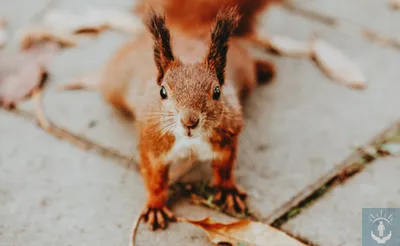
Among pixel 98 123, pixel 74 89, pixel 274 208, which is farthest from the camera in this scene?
A: pixel 74 89

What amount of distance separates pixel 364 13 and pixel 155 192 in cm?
155

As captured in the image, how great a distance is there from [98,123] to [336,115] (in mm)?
934

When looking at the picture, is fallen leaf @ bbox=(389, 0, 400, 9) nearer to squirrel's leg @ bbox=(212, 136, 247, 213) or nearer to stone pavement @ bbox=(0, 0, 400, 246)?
stone pavement @ bbox=(0, 0, 400, 246)

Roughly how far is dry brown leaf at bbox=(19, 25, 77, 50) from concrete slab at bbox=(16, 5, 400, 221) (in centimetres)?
6

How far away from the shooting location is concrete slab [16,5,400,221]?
2.17 meters

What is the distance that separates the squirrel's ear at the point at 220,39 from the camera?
5.59 ft

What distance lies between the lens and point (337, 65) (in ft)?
8.70

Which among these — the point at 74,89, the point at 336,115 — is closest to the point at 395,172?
the point at 336,115

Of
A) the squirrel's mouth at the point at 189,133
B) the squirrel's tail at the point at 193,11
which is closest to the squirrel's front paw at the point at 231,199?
the squirrel's mouth at the point at 189,133

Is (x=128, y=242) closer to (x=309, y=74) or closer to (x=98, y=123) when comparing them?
(x=98, y=123)

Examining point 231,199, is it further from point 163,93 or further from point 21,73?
point 21,73

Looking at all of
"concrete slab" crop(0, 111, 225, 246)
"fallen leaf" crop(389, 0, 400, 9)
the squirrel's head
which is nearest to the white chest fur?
the squirrel's head

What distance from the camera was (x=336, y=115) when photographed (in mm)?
2438

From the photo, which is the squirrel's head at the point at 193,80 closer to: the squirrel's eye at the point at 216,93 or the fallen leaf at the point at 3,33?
the squirrel's eye at the point at 216,93
